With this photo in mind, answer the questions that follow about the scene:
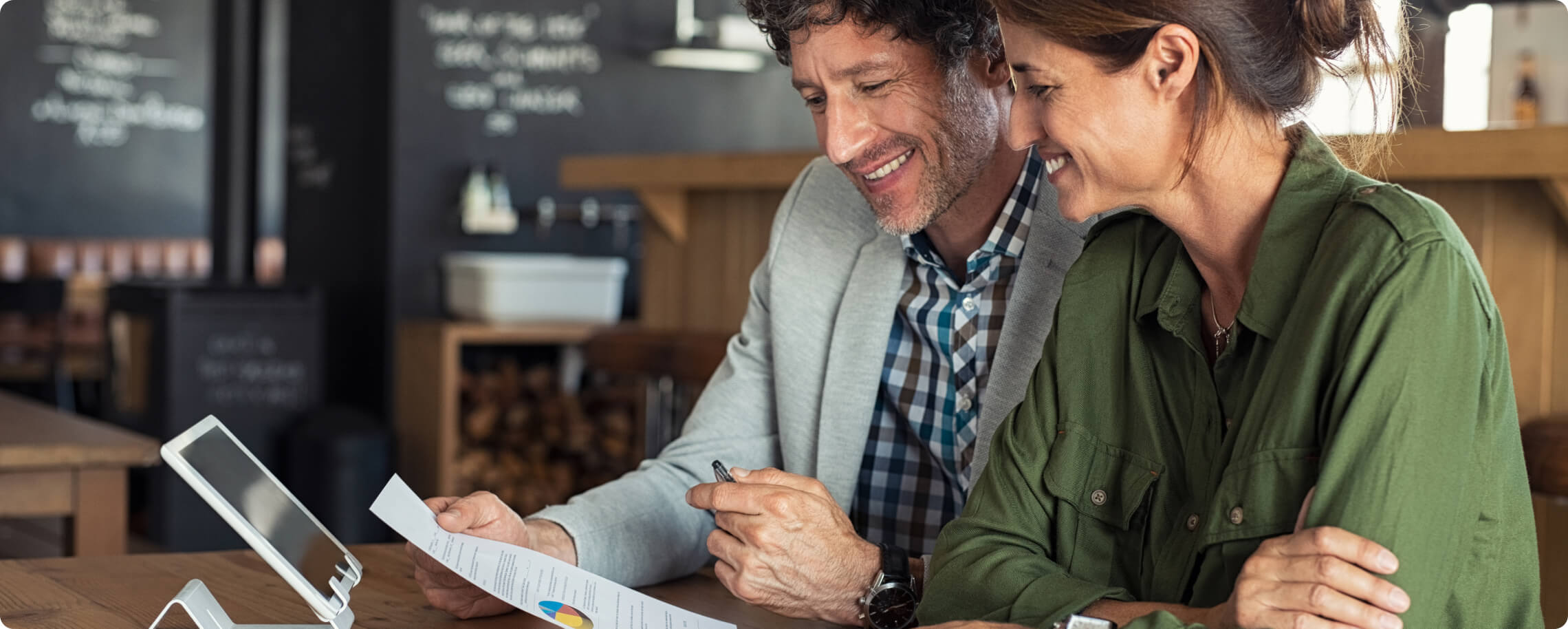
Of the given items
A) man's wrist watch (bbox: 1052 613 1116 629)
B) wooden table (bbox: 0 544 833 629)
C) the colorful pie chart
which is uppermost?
man's wrist watch (bbox: 1052 613 1116 629)

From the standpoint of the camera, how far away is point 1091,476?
45.9 inches

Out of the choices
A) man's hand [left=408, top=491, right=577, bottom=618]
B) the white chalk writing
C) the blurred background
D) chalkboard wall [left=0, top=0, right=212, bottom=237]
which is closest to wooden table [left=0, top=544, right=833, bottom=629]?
man's hand [left=408, top=491, right=577, bottom=618]

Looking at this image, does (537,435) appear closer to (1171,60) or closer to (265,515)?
(265,515)

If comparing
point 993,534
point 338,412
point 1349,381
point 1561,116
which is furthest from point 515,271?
point 1349,381

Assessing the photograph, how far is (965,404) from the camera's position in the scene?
5.11ft

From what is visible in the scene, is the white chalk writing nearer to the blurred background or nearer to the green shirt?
the blurred background

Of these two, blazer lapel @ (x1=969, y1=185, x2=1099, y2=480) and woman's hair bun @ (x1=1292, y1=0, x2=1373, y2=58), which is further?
blazer lapel @ (x1=969, y1=185, x2=1099, y2=480)

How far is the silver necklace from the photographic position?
1.14m

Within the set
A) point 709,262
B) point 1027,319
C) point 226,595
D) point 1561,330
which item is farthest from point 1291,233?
point 709,262

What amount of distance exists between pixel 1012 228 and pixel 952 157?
10 cm

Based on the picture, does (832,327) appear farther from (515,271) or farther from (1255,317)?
(515,271)

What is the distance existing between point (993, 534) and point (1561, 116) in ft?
11.1

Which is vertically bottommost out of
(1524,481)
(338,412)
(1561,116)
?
(338,412)

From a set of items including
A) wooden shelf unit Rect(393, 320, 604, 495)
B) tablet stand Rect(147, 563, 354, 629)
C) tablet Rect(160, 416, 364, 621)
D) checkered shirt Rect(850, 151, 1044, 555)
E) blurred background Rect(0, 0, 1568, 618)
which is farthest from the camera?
wooden shelf unit Rect(393, 320, 604, 495)
